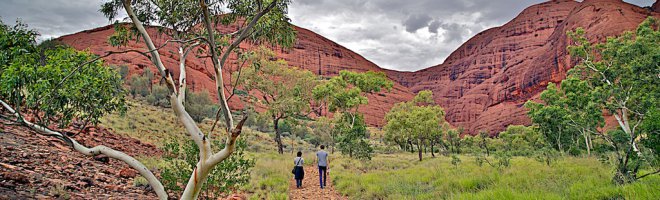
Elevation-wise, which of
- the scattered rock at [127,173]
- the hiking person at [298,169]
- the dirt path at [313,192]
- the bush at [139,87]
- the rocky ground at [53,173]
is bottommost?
the dirt path at [313,192]

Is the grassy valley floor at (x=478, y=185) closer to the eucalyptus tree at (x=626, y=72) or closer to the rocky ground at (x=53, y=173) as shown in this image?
the rocky ground at (x=53, y=173)

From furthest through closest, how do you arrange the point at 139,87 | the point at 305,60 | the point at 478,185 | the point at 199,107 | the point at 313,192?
the point at 305,60 < the point at 139,87 < the point at 199,107 < the point at 313,192 < the point at 478,185

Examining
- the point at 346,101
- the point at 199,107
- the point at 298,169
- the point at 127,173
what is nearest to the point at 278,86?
the point at 346,101

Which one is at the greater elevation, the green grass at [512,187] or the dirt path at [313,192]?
the green grass at [512,187]

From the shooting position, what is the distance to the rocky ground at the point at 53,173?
4.91 m

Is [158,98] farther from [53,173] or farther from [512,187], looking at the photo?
[512,187]

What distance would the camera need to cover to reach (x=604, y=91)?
15.7 m

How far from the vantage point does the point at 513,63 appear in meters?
89.3

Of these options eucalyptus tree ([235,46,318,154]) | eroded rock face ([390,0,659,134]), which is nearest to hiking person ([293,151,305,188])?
eucalyptus tree ([235,46,318,154])

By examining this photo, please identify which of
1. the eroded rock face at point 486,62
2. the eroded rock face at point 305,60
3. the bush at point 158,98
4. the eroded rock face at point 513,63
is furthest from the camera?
the eroded rock face at point 513,63

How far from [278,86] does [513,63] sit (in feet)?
282

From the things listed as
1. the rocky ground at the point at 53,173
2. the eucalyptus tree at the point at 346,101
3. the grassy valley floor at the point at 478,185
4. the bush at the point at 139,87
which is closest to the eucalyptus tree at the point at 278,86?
the eucalyptus tree at the point at 346,101

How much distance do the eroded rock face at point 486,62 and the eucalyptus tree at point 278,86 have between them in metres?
17.2

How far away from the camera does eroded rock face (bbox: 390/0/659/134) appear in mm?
62719
